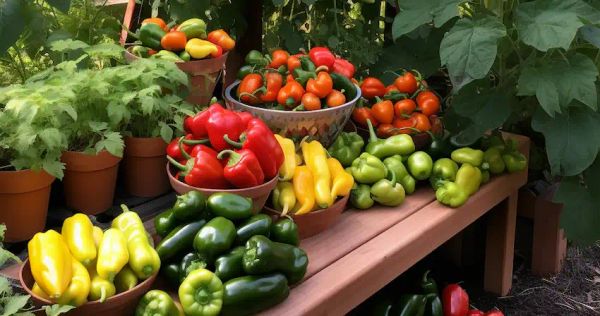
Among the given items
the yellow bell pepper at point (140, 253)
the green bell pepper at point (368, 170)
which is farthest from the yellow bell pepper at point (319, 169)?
the yellow bell pepper at point (140, 253)

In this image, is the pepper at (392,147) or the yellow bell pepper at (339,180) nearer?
the yellow bell pepper at (339,180)

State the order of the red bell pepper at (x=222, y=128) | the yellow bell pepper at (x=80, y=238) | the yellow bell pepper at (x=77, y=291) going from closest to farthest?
the yellow bell pepper at (x=77, y=291)
the yellow bell pepper at (x=80, y=238)
the red bell pepper at (x=222, y=128)

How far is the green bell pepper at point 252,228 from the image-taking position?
72.2 inches

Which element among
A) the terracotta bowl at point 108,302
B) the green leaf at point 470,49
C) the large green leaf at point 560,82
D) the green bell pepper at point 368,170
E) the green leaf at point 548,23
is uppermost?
the green leaf at point 548,23

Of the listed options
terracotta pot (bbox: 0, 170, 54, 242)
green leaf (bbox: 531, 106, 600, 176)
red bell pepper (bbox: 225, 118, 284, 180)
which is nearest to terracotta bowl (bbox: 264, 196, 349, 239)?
red bell pepper (bbox: 225, 118, 284, 180)

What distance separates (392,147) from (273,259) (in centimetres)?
92

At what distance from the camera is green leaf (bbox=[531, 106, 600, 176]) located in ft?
7.80

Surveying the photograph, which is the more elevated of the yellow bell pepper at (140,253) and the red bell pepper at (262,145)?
the red bell pepper at (262,145)

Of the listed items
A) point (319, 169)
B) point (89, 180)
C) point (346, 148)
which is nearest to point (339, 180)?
point (319, 169)

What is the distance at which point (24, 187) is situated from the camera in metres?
1.81

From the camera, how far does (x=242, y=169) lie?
75.5 inches

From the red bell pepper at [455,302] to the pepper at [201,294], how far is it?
1175 mm

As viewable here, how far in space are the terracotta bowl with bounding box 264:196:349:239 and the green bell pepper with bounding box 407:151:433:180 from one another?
0.39 m

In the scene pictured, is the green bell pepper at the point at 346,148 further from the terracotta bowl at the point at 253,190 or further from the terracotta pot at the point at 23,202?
the terracotta pot at the point at 23,202
